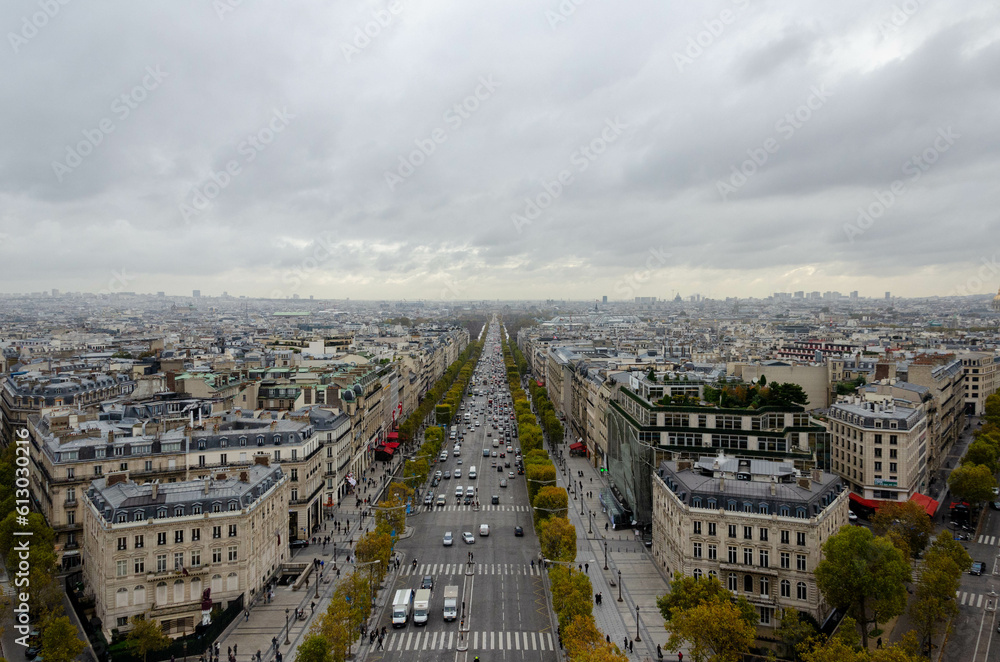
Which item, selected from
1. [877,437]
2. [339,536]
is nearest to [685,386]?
[877,437]

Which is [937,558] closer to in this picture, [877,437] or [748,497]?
[748,497]

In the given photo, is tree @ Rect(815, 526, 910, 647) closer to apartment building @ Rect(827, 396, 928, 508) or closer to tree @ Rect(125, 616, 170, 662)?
apartment building @ Rect(827, 396, 928, 508)

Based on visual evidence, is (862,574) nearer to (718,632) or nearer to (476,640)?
(718,632)

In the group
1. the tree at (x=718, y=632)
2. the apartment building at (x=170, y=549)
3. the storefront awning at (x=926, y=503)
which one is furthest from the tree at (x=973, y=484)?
the apartment building at (x=170, y=549)

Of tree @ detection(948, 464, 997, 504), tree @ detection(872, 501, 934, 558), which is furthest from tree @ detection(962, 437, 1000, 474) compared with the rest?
tree @ detection(872, 501, 934, 558)

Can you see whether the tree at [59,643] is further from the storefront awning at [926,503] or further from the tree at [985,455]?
the tree at [985,455]

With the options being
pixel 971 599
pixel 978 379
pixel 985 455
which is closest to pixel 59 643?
pixel 971 599
